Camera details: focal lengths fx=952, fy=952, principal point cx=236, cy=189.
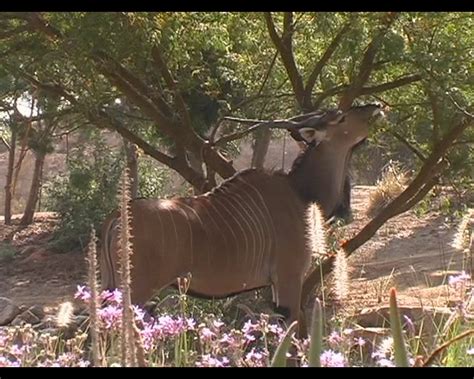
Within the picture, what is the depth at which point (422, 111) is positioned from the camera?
546 centimetres

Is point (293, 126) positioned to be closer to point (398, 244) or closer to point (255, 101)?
point (255, 101)

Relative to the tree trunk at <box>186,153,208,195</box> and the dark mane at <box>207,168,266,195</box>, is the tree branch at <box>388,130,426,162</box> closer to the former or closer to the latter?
the dark mane at <box>207,168,266,195</box>

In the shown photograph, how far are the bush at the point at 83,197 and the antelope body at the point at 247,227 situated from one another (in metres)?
5.13

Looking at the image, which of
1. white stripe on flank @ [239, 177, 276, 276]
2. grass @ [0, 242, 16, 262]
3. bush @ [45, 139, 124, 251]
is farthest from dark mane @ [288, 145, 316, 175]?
grass @ [0, 242, 16, 262]

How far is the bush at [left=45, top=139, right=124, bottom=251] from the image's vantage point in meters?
10.2

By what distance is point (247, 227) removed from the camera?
15.2ft

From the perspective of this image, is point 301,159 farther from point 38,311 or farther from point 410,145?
point 38,311

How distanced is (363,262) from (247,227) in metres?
4.41

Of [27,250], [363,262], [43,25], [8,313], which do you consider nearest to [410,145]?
[43,25]

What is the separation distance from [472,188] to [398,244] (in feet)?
15.4

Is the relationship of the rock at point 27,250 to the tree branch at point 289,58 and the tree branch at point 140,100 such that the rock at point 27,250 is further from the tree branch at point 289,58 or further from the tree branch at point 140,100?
the tree branch at point 289,58

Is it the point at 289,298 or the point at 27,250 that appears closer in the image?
the point at 289,298

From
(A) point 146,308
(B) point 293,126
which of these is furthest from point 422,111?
(A) point 146,308
